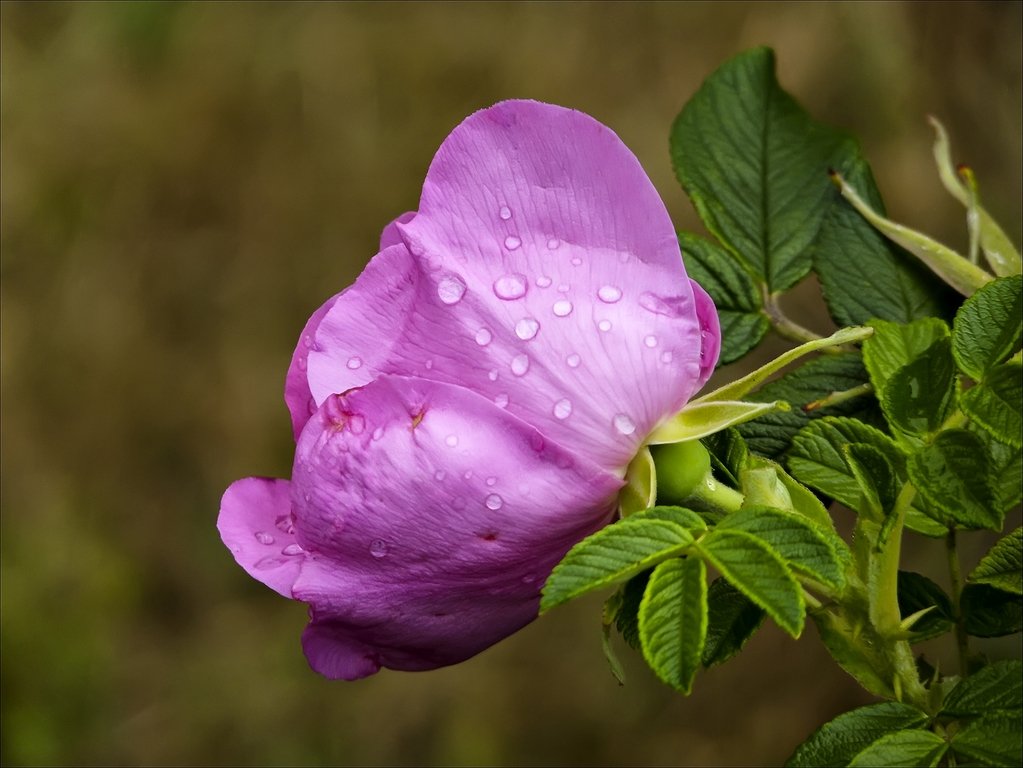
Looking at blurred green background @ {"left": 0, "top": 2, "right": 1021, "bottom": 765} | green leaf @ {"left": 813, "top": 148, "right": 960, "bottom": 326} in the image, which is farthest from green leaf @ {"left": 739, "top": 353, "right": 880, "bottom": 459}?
blurred green background @ {"left": 0, "top": 2, "right": 1021, "bottom": 765}

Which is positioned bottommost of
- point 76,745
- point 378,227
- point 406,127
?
point 76,745

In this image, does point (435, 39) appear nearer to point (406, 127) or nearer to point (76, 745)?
point (406, 127)

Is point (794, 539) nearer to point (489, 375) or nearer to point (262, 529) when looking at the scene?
point (489, 375)

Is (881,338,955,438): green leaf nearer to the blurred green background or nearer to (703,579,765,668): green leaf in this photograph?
(703,579,765,668): green leaf

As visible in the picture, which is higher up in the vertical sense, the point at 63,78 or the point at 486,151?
the point at 486,151

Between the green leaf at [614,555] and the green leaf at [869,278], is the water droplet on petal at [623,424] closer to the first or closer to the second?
the green leaf at [614,555]

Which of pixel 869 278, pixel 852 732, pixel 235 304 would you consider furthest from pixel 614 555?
pixel 235 304

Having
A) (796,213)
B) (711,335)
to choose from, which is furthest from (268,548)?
(796,213)
